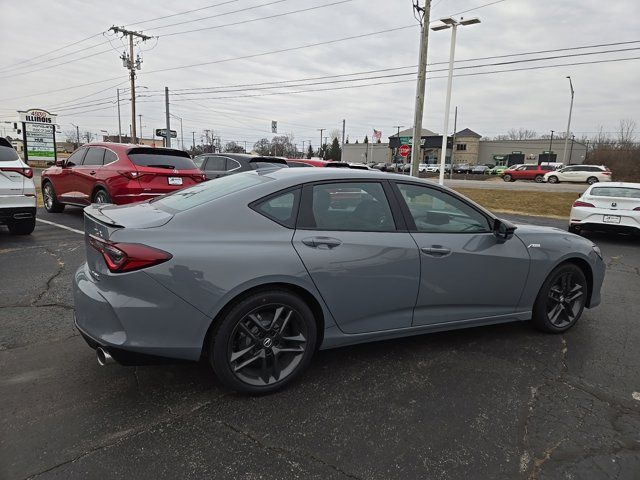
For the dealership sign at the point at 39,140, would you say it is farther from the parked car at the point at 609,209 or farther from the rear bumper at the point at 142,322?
the rear bumper at the point at 142,322

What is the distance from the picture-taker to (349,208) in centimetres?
328

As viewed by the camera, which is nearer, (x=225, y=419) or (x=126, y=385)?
(x=225, y=419)

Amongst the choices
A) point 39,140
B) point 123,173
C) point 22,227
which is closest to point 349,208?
point 123,173

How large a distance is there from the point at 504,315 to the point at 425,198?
1.27 m

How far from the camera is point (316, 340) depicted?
10.2ft

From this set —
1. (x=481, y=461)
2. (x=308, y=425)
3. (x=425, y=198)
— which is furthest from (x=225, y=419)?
(x=425, y=198)

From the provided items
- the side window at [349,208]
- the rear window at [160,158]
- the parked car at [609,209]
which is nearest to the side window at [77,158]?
the rear window at [160,158]

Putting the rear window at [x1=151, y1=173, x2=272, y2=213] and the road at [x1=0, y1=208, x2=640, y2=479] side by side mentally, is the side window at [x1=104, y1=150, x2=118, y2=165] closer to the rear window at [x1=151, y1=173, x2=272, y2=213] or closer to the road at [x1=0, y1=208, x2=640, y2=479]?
the road at [x1=0, y1=208, x2=640, y2=479]

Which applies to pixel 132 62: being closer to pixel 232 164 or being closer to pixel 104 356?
pixel 232 164

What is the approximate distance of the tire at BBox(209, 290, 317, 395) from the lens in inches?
108

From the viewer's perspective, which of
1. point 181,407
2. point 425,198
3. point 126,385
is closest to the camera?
point 181,407

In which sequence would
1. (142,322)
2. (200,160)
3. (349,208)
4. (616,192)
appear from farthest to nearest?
(200,160)
(616,192)
(349,208)
(142,322)

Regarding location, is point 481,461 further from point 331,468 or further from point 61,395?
point 61,395

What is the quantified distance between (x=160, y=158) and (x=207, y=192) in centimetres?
629
